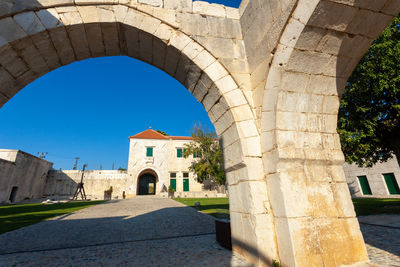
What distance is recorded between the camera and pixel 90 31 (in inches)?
116

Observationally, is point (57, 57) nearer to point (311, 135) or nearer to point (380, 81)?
point (311, 135)

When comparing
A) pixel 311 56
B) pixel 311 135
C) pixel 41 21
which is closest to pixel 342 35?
pixel 311 56

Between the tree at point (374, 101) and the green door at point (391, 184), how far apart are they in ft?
35.9

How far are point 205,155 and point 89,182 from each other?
13.8 meters

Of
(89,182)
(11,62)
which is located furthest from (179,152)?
(11,62)

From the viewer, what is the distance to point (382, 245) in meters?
3.08

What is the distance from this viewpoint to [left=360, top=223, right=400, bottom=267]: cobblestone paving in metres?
2.46

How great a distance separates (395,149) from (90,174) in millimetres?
25476

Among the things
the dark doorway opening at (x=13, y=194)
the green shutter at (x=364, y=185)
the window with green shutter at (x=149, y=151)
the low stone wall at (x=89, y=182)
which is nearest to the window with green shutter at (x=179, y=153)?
the window with green shutter at (x=149, y=151)

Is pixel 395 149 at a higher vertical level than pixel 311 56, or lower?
lower

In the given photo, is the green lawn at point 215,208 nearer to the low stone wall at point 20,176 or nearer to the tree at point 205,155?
the tree at point 205,155

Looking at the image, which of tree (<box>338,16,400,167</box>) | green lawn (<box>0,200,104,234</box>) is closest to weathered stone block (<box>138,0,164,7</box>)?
tree (<box>338,16,400,167</box>)

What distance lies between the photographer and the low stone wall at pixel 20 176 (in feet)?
52.6

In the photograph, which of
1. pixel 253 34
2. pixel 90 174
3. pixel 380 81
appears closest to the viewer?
pixel 253 34
